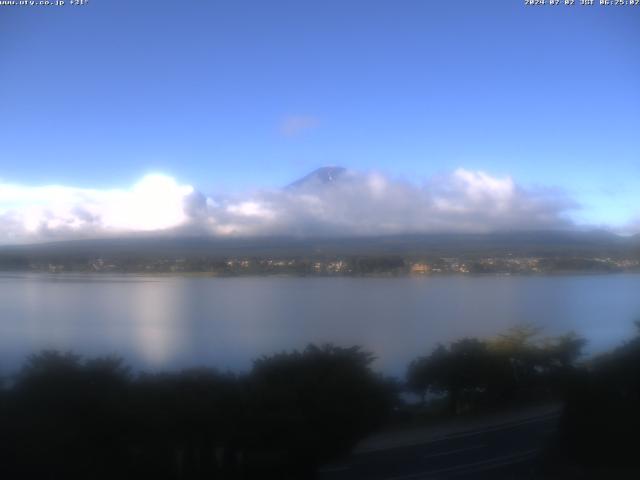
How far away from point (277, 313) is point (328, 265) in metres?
0.79

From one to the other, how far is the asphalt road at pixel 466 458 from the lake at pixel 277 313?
0.78m

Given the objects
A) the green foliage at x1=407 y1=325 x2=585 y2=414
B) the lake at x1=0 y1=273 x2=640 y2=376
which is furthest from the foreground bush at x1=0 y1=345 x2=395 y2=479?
the green foliage at x1=407 y1=325 x2=585 y2=414

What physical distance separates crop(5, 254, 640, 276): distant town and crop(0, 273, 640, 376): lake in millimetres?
90

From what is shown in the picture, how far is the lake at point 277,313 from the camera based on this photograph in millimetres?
5395

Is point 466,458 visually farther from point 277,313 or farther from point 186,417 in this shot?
point 186,417

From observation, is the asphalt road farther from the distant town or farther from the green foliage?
the distant town

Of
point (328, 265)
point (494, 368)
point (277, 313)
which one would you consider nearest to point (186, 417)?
point (277, 313)

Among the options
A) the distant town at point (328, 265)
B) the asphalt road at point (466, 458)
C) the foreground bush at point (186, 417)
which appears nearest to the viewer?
the foreground bush at point (186, 417)

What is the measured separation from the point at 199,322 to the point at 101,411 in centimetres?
120

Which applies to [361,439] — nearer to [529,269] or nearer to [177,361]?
[177,361]

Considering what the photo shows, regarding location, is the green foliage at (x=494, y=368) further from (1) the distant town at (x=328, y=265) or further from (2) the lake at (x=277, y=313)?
(1) the distant town at (x=328, y=265)

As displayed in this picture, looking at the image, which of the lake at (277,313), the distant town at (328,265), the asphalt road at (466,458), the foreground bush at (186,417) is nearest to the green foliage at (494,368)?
the lake at (277,313)

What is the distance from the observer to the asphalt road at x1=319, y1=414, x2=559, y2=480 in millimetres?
4809

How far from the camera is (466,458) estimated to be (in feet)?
16.4
